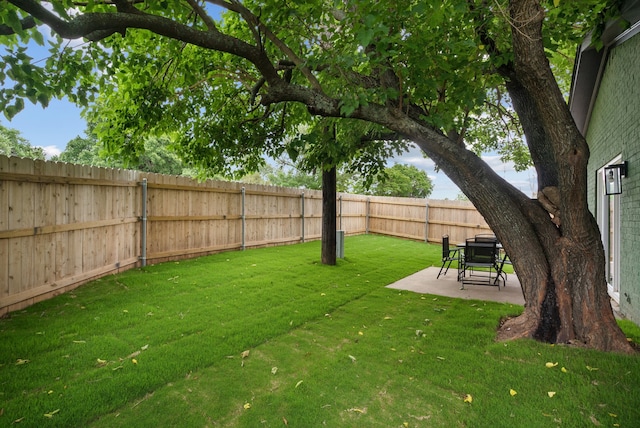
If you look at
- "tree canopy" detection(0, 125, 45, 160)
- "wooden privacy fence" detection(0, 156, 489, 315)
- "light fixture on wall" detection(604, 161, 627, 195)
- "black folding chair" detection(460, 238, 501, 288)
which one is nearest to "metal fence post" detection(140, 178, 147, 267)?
"wooden privacy fence" detection(0, 156, 489, 315)

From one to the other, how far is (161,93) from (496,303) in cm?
613

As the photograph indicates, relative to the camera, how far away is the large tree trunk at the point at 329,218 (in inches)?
320

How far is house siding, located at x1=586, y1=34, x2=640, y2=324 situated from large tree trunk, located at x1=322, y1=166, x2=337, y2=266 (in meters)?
4.90

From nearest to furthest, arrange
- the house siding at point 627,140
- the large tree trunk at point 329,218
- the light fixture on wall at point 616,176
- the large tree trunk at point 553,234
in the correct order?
the large tree trunk at point 553,234 < the house siding at point 627,140 < the light fixture on wall at point 616,176 < the large tree trunk at point 329,218

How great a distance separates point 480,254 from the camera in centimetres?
650

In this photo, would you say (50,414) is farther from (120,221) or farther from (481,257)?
(481,257)

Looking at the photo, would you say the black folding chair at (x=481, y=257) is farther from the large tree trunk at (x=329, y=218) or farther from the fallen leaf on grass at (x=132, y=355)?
the fallen leaf on grass at (x=132, y=355)

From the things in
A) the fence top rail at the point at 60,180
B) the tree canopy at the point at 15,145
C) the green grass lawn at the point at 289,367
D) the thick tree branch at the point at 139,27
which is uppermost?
the tree canopy at the point at 15,145

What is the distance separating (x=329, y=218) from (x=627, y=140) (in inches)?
211

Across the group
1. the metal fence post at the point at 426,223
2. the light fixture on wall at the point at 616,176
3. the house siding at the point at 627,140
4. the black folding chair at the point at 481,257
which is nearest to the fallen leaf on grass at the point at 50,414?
the house siding at the point at 627,140

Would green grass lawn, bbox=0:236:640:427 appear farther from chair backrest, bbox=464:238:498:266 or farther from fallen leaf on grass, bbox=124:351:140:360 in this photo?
chair backrest, bbox=464:238:498:266

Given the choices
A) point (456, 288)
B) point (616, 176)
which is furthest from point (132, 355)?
point (616, 176)

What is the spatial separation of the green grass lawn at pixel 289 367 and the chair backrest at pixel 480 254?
4.29 ft

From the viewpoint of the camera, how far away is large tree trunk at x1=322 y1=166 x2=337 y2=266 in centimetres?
812
